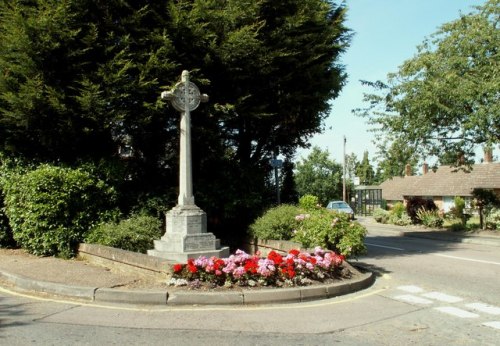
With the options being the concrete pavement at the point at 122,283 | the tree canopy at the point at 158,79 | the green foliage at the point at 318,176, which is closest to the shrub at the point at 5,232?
the tree canopy at the point at 158,79

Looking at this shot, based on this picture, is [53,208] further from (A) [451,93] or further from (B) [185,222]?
(A) [451,93]

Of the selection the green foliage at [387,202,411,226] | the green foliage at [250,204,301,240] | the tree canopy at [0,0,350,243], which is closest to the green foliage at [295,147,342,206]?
the green foliage at [387,202,411,226]

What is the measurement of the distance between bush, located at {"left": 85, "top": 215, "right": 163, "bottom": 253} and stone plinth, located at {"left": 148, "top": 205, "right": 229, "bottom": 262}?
698mm

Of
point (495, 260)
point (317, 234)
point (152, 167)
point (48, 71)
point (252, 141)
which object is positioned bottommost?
point (495, 260)

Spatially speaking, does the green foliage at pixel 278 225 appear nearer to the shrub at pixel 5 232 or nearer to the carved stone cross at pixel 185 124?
the carved stone cross at pixel 185 124

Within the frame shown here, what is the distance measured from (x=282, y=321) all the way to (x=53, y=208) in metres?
6.86

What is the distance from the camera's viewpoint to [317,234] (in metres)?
10.4

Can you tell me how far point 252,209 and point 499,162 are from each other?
36237 mm

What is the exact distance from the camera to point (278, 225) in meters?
11.6

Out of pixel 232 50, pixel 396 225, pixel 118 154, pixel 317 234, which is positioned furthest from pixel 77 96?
pixel 396 225

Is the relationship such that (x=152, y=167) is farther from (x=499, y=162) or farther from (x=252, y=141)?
(x=499, y=162)

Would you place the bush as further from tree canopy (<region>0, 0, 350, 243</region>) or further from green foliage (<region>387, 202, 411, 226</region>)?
green foliage (<region>387, 202, 411, 226</region>)

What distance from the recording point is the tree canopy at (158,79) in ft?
35.2

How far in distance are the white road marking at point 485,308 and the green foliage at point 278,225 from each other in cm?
497
